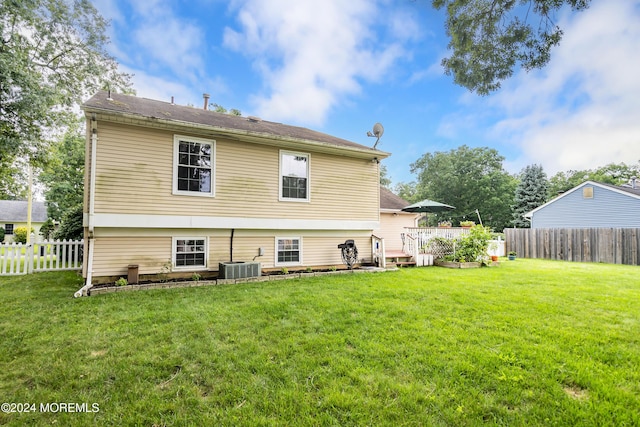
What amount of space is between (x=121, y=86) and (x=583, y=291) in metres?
18.8

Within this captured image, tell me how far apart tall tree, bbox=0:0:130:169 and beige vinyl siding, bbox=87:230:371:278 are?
6.91 m

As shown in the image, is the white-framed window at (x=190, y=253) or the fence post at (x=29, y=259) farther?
the fence post at (x=29, y=259)

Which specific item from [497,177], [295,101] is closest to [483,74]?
[295,101]

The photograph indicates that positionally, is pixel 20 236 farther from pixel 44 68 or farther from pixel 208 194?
pixel 208 194

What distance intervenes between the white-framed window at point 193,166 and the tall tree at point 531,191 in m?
31.2

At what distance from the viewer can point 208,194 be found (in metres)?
7.75

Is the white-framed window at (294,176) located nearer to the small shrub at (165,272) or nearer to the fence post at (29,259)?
the small shrub at (165,272)

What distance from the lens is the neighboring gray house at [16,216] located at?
29609 millimetres

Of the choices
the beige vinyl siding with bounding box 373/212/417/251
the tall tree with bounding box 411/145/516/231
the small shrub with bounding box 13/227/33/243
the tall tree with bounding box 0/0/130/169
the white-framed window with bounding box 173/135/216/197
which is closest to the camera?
the white-framed window with bounding box 173/135/216/197

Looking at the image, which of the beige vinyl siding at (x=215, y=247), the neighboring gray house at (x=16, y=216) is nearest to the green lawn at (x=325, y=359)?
the beige vinyl siding at (x=215, y=247)

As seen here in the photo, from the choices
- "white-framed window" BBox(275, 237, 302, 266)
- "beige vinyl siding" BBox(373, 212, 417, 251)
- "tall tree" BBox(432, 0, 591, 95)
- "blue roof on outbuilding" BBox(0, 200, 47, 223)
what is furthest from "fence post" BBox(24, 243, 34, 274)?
"blue roof on outbuilding" BBox(0, 200, 47, 223)

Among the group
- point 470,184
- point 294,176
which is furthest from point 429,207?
point 470,184

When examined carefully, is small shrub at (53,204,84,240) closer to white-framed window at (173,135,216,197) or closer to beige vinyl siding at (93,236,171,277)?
beige vinyl siding at (93,236,171,277)

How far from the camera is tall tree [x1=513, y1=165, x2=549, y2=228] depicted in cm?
2891
